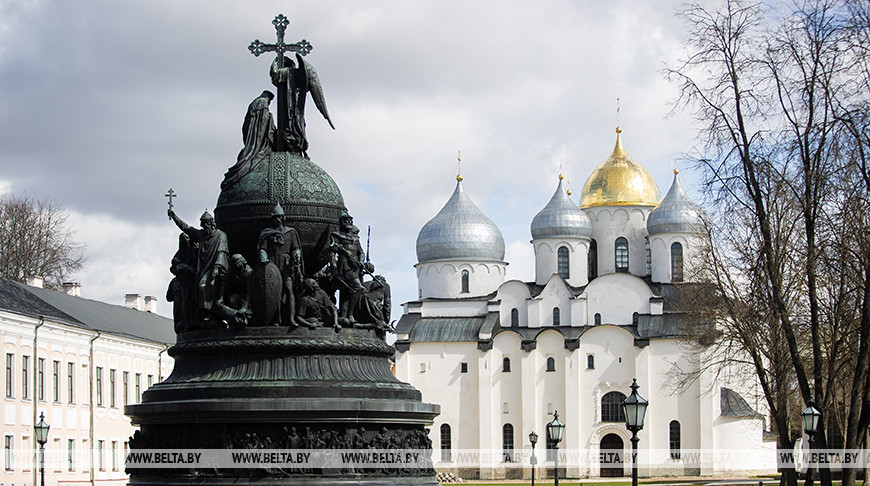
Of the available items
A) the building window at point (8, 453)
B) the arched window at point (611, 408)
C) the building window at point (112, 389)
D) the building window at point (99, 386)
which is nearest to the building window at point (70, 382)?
the building window at point (99, 386)

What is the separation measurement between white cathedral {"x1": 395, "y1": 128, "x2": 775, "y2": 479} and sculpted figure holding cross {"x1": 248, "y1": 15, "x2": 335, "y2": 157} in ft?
174

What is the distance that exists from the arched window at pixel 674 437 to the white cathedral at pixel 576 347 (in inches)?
2.9

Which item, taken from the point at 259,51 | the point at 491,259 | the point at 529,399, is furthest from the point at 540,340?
the point at 259,51

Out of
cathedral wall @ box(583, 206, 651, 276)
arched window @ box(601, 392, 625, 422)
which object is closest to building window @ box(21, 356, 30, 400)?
arched window @ box(601, 392, 625, 422)

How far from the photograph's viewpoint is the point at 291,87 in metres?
17.7

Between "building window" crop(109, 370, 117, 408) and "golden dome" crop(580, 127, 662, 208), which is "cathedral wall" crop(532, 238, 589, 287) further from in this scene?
"building window" crop(109, 370, 117, 408)

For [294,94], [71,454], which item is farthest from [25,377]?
[294,94]

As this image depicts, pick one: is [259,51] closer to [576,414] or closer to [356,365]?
[356,365]

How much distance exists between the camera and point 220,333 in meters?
16.0

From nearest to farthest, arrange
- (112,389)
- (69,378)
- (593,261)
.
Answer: (69,378) < (112,389) < (593,261)

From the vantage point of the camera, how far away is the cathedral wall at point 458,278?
264ft

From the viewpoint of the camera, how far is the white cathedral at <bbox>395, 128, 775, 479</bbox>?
7125 cm

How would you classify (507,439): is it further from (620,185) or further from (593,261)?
(620,185)

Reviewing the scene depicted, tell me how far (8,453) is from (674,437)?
39.8 m
